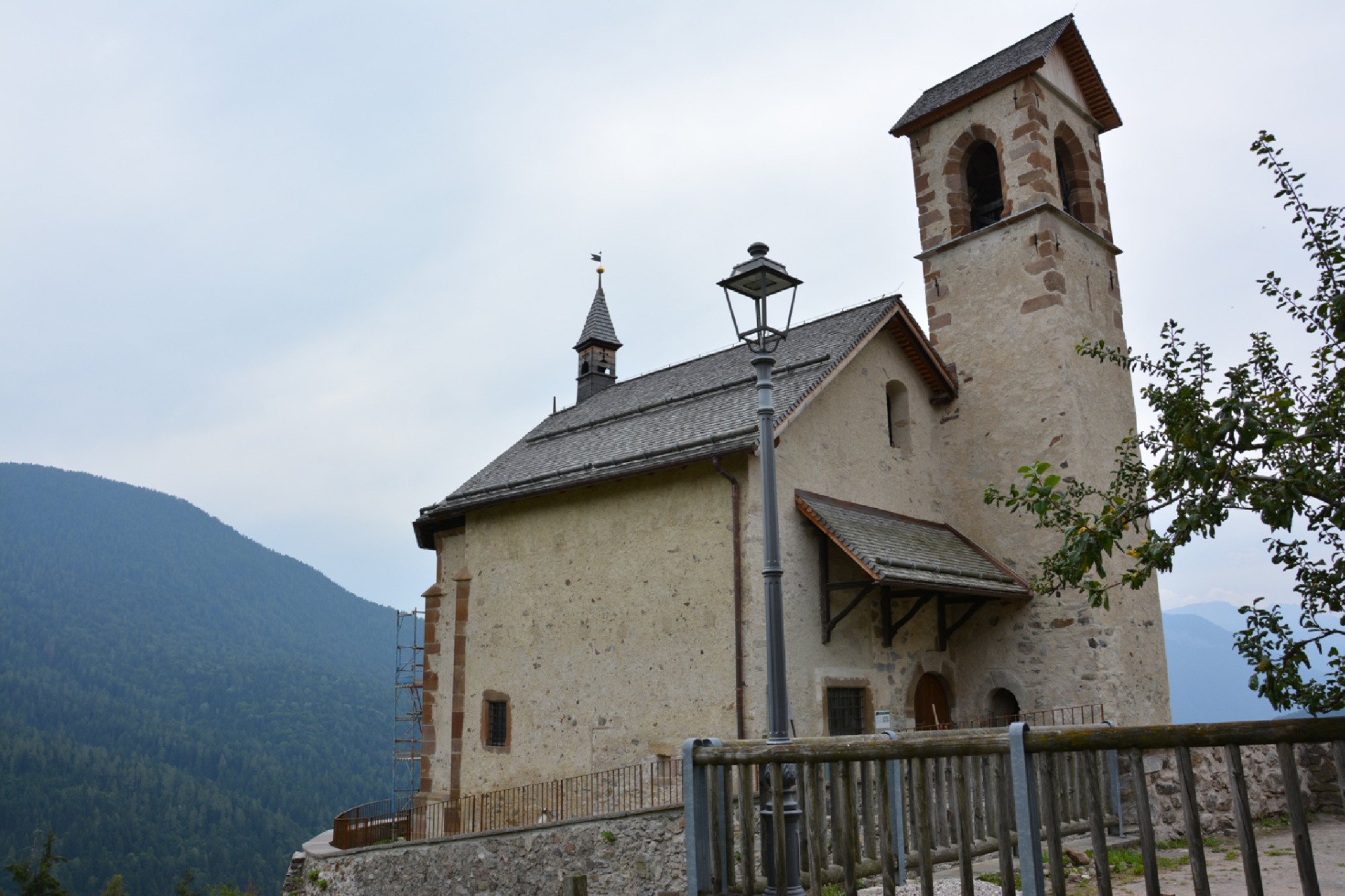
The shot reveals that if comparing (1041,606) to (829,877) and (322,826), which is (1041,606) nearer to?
(829,877)

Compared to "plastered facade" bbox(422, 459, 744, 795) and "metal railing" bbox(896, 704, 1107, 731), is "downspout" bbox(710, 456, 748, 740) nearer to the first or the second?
"plastered facade" bbox(422, 459, 744, 795)

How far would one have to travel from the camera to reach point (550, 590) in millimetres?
15797

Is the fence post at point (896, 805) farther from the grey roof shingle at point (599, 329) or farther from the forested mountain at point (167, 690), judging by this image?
the forested mountain at point (167, 690)

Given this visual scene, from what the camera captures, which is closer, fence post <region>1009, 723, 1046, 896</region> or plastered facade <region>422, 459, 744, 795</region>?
fence post <region>1009, 723, 1046, 896</region>

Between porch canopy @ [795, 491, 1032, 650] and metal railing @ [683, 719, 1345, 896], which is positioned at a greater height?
porch canopy @ [795, 491, 1032, 650]

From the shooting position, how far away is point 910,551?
13711mm

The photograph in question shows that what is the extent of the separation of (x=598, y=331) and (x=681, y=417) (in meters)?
9.88

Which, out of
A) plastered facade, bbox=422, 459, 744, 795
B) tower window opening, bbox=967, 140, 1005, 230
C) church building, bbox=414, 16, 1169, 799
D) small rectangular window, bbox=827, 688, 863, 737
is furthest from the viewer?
tower window opening, bbox=967, 140, 1005, 230

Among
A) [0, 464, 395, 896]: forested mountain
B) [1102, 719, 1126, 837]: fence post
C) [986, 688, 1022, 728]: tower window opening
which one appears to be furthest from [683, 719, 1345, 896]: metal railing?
[0, 464, 395, 896]: forested mountain

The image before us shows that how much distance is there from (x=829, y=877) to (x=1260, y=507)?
347cm

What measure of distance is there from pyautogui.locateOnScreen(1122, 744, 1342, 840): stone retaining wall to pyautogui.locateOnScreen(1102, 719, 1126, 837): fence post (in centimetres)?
17

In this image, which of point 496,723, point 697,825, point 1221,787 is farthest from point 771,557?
point 496,723

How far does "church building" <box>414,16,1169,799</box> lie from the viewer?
1331 cm

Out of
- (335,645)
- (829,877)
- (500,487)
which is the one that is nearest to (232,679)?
(335,645)
